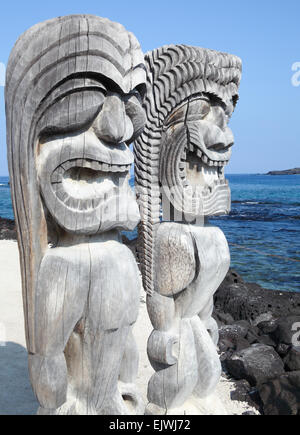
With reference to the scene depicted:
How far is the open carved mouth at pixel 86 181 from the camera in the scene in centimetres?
225

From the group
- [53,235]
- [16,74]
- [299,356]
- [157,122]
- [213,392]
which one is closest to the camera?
[16,74]

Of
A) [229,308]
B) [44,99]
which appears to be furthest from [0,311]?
[44,99]

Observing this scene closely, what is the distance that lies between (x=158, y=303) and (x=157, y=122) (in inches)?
48.8

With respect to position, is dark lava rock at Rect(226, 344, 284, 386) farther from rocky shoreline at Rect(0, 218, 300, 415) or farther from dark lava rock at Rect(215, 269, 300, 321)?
Answer: dark lava rock at Rect(215, 269, 300, 321)

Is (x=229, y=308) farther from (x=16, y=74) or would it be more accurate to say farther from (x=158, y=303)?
(x=16, y=74)

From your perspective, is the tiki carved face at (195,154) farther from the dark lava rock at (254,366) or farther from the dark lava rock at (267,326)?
the dark lava rock at (267,326)

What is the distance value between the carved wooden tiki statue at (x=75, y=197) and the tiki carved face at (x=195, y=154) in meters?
0.60

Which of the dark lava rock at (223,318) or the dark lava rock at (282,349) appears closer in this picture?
the dark lava rock at (282,349)

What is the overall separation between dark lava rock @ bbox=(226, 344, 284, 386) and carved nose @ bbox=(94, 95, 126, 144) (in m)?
3.67

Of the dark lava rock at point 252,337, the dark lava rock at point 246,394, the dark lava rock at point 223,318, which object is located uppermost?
the dark lava rock at point 246,394

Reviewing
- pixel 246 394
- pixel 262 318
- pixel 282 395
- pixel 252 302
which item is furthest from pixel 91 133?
pixel 252 302

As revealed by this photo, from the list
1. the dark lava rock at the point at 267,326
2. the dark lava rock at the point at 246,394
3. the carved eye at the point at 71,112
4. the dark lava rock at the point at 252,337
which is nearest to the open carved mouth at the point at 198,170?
the carved eye at the point at 71,112

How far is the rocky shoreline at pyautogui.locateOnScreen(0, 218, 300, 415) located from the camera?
4.54 meters

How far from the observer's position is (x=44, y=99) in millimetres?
2193
